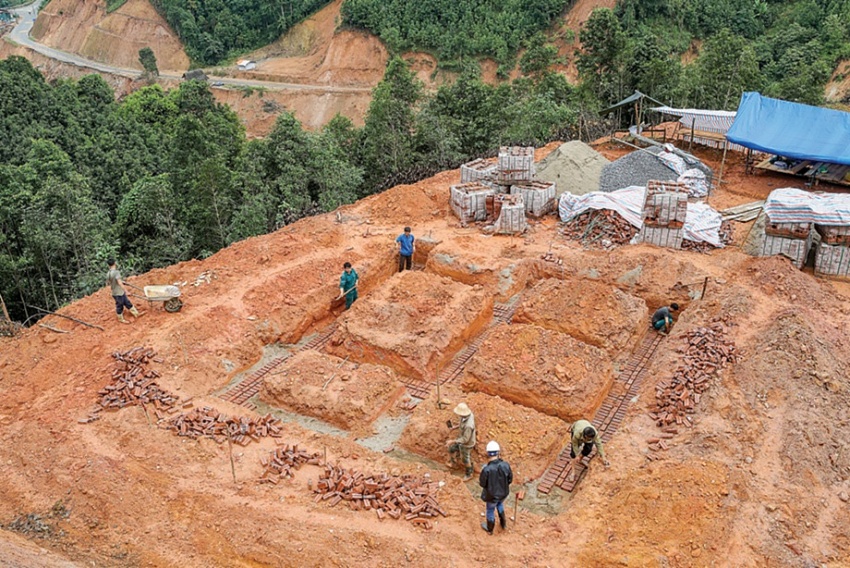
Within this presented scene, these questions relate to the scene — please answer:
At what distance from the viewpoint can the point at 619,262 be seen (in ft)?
40.4

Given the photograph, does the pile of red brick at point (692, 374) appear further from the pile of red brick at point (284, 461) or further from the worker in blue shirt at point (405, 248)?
the worker in blue shirt at point (405, 248)

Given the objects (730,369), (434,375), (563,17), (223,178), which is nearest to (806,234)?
(730,369)

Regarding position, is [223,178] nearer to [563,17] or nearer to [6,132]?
[6,132]

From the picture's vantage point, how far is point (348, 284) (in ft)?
38.5

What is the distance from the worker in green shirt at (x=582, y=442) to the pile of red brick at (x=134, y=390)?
5.72 metres

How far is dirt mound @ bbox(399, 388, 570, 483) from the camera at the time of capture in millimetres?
7988

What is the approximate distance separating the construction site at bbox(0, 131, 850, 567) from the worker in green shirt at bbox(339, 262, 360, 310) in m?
0.43

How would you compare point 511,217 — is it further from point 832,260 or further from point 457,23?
point 457,23

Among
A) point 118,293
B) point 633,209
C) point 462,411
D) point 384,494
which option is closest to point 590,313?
point 462,411

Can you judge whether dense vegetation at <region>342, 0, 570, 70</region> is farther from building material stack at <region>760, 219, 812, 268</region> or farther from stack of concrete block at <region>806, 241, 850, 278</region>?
stack of concrete block at <region>806, 241, 850, 278</region>

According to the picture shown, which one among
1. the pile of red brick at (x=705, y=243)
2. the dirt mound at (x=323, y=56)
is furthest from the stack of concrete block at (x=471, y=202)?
the dirt mound at (x=323, y=56)

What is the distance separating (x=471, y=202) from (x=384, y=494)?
8907 mm

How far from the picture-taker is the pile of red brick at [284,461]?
764 centimetres

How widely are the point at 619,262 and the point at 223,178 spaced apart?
42.5 ft
